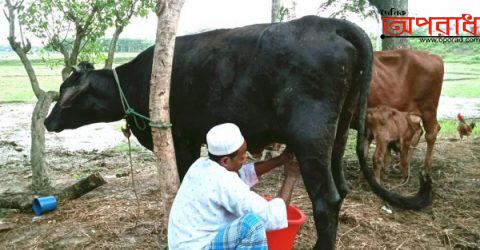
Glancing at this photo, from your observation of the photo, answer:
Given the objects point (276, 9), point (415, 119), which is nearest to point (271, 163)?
point (415, 119)

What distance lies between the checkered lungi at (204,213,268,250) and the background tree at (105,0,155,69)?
3504 mm

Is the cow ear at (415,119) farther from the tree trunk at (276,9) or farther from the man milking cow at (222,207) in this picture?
the man milking cow at (222,207)

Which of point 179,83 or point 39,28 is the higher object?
point 39,28

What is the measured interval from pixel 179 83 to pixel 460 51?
42188 mm

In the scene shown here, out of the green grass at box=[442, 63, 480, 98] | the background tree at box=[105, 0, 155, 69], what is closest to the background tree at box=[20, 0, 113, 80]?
the background tree at box=[105, 0, 155, 69]

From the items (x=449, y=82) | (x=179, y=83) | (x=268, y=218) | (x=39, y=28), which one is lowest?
(x=449, y=82)

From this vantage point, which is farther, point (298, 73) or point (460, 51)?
point (460, 51)

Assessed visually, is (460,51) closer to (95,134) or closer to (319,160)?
(95,134)

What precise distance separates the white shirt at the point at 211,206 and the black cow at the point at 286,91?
786 millimetres

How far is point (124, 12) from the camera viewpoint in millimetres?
6293

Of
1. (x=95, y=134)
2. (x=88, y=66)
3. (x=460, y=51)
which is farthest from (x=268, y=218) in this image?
(x=460, y=51)

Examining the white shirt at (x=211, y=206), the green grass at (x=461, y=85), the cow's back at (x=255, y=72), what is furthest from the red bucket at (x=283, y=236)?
the green grass at (x=461, y=85)

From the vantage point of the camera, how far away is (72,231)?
16.0 ft

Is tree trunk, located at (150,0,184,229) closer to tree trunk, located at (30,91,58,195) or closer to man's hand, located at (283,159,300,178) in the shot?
man's hand, located at (283,159,300,178)
